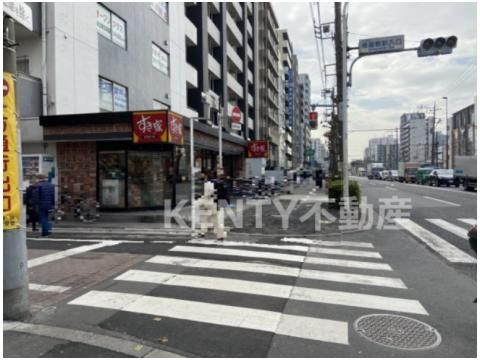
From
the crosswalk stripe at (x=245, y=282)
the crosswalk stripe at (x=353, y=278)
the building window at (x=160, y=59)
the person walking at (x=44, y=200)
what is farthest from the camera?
the building window at (x=160, y=59)

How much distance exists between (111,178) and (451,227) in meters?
12.6

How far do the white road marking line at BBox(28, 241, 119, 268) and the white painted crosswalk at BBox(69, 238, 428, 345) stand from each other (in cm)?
189

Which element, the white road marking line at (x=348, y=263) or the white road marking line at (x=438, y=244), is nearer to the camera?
the white road marking line at (x=348, y=263)

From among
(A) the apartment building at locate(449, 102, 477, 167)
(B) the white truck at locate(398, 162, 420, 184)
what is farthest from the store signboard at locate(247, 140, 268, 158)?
(A) the apartment building at locate(449, 102, 477, 167)

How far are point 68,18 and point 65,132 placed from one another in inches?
179

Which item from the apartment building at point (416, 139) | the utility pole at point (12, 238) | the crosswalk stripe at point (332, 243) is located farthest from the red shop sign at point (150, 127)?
the apartment building at point (416, 139)

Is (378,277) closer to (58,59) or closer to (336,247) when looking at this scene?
(336,247)

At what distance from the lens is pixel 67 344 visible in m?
3.99

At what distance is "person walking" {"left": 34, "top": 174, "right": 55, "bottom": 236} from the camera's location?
10664 millimetres

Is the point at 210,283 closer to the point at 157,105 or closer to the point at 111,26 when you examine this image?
the point at 111,26

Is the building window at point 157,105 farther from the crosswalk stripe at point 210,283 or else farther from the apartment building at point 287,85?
the apartment building at point 287,85

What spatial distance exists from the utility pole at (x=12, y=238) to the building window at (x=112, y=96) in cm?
1316

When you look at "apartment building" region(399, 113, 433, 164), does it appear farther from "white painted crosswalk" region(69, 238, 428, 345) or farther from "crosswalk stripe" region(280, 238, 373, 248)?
"white painted crosswalk" region(69, 238, 428, 345)

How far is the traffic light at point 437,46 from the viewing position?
38.0ft
